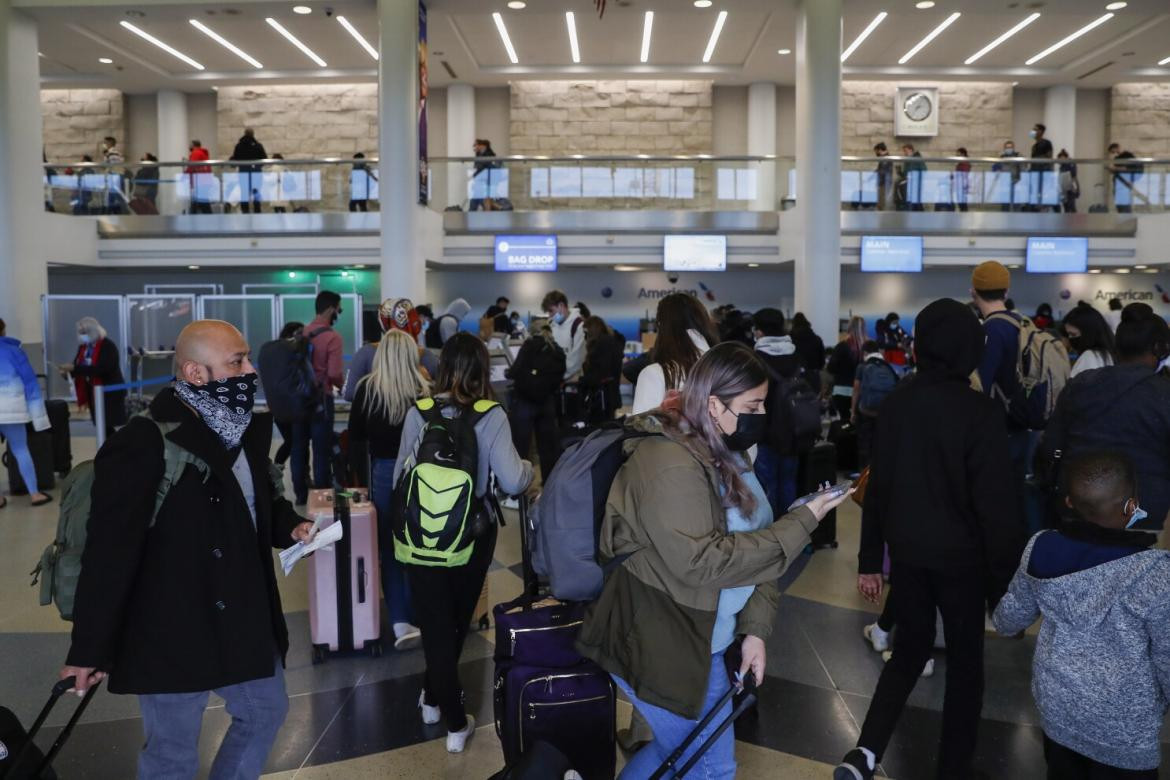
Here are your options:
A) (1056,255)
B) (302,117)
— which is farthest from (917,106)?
(302,117)

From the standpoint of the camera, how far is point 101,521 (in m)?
2.36

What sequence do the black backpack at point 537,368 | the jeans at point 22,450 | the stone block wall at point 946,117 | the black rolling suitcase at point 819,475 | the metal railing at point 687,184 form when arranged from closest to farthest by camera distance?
1. the black rolling suitcase at point 819,475
2. the black backpack at point 537,368
3. the jeans at point 22,450
4. the metal railing at point 687,184
5. the stone block wall at point 946,117

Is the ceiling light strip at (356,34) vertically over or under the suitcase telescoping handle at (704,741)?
over

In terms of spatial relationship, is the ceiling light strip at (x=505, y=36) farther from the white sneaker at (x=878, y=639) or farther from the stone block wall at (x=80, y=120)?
the white sneaker at (x=878, y=639)

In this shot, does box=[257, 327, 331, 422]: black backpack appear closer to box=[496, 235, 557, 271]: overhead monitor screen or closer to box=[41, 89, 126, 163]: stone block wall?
box=[496, 235, 557, 271]: overhead monitor screen

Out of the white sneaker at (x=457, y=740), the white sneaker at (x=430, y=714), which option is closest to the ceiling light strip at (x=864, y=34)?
the white sneaker at (x=430, y=714)

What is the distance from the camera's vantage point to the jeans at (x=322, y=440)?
8086 millimetres

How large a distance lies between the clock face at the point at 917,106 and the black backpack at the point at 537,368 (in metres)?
18.6

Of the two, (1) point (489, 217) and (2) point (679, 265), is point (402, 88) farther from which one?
(2) point (679, 265)

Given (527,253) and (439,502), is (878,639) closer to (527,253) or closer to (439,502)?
(439,502)

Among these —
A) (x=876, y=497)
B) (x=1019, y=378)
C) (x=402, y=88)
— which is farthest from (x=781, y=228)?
(x=876, y=497)

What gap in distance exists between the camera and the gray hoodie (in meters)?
2.55

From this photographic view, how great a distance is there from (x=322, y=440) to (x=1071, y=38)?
18.3 meters

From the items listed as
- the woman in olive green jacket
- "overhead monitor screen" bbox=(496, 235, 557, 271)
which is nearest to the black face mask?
the woman in olive green jacket
